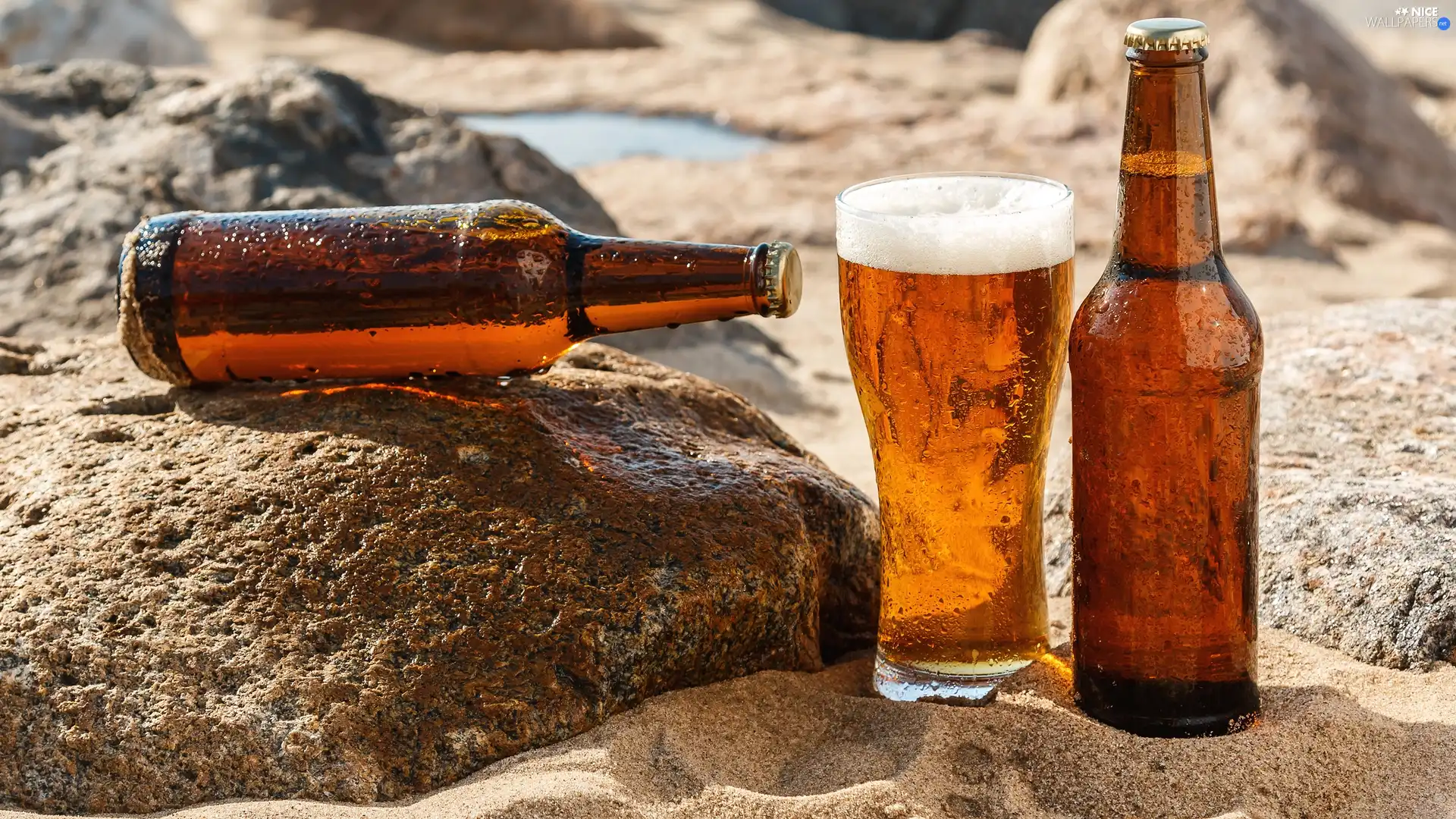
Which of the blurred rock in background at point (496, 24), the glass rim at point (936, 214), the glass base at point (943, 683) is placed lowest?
the glass base at point (943, 683)

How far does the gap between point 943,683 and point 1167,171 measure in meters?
0.83

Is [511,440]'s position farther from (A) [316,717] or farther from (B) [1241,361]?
(B) [1241,361]

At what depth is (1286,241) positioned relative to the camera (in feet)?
22.0

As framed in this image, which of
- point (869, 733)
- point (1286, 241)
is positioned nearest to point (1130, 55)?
A: point (869, 733)

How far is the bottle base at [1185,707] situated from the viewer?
6.91ft

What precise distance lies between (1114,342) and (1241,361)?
0.17m

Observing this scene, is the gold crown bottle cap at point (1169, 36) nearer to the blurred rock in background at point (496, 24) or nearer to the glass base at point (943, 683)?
the glass base at point (943, 683)

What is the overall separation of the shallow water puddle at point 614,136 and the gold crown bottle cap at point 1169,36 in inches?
265

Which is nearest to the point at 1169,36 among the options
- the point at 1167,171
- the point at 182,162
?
the point at 1167,171

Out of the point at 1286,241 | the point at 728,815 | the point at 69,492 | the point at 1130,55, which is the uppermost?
the point at 1130,55

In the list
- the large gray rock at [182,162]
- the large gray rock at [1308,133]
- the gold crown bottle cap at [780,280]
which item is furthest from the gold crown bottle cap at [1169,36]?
the large gray rock at [1308,133]

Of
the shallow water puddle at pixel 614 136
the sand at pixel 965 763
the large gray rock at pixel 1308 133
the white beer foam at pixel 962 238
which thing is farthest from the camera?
the shallow water puddle at pixel 614 136

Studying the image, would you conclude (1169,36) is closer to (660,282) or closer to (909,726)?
(660,282)

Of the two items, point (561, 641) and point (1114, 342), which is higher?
point (1114, 342)
